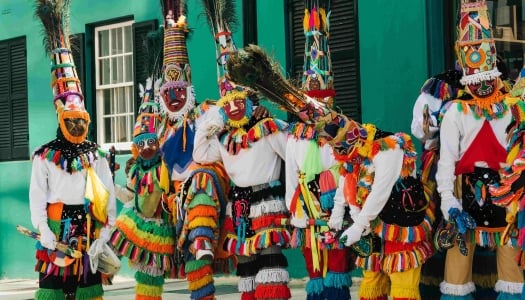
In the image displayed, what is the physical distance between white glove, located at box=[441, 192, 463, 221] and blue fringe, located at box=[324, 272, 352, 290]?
98 cm

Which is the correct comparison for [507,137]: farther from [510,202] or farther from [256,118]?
[256,118]

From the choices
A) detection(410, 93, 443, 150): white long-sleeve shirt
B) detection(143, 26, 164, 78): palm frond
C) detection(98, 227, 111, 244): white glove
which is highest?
detection(143, 26, 164, 78): palm frond

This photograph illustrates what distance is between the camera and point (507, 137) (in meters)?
6.82

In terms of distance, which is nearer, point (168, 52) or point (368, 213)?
point (368, 213)

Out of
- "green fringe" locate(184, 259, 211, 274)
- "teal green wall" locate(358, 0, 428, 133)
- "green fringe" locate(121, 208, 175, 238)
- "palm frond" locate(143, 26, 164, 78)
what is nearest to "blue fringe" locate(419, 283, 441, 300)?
"green fringe" locate(184, 259, 211, 274)

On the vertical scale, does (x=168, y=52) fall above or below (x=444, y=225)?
above

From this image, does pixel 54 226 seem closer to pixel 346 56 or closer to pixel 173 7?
pixel 173 7

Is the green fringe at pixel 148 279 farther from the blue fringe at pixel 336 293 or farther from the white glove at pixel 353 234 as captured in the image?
the white glove at pixel 353 234

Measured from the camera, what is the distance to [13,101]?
14883mm

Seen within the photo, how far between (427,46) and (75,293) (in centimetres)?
413

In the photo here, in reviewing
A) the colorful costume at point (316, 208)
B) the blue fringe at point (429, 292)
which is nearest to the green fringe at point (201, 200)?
the colorful costume at point (316, 208)

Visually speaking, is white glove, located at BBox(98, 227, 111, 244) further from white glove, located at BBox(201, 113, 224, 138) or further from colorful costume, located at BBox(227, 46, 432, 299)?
colorful costume, located at BBox(227, 46, 432, 299)

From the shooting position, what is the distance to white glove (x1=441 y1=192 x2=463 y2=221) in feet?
23.0

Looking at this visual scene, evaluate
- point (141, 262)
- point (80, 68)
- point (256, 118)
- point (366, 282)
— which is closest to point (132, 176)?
point (141, 262)
